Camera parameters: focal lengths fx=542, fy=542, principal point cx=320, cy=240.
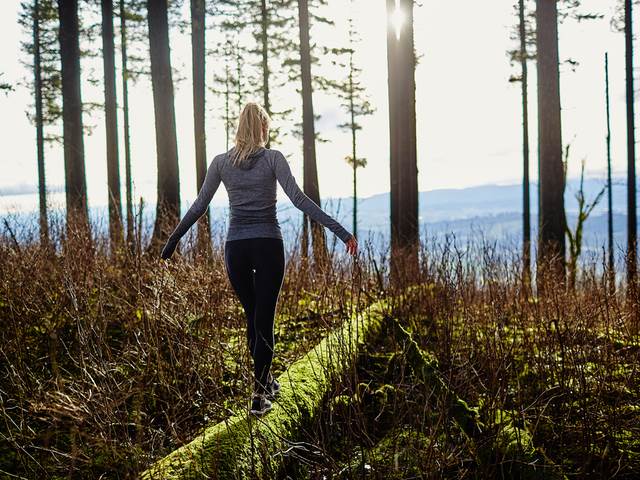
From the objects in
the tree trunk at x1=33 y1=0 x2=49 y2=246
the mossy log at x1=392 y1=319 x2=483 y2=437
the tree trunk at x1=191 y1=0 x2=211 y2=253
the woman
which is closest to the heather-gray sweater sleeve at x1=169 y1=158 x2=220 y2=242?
the woman

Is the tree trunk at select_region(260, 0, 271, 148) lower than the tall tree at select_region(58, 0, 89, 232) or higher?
higher

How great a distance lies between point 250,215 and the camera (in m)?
3.82

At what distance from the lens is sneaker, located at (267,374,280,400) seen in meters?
3.64

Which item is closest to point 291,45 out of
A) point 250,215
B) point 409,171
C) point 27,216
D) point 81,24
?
point 81,24

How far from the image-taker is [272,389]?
12.2 ft

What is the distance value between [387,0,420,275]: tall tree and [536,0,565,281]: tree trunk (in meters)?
2.52

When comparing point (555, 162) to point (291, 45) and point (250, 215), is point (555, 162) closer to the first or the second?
point (250, 215)

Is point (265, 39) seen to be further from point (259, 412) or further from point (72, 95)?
point (259, 412)

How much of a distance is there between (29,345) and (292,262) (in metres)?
3.53

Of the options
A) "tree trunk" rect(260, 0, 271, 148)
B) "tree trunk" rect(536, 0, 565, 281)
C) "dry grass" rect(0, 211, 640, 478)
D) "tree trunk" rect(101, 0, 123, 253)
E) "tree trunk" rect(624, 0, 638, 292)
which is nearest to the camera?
"dry grass" rect(0, 211, 640, 478)

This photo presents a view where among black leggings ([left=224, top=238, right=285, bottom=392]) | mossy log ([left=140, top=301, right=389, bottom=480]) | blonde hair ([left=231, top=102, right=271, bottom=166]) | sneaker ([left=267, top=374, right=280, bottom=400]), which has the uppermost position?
blonde hair ([left=231, top=102, right=271, bottom=166])

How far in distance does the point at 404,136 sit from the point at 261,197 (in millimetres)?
8246

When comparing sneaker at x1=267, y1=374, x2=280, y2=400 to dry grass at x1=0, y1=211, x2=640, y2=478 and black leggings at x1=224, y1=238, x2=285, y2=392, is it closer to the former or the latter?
black leggings at x1=224, y1=238, x2=285, y2=392

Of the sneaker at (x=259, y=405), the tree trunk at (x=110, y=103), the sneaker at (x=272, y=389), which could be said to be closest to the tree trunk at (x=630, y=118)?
the tree trunk at (x=110, y=103)
